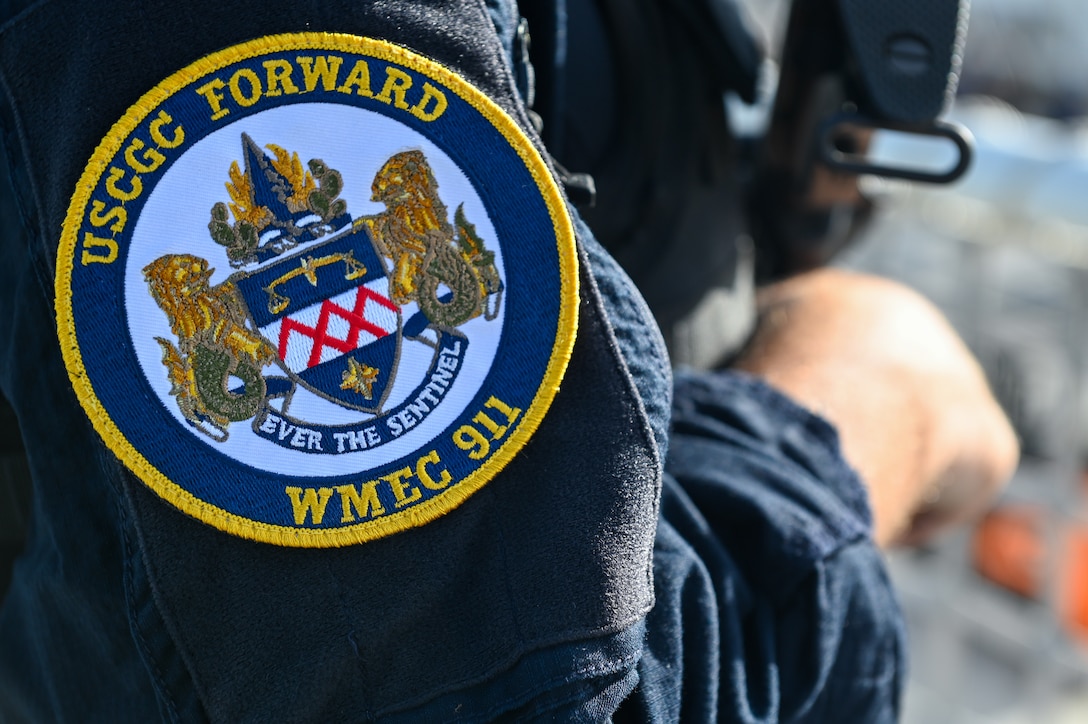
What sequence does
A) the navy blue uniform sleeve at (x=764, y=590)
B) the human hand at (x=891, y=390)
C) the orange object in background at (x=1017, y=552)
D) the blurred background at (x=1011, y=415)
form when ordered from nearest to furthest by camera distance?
the navy blue uniform sleeve at (x=764, y=590), the human hand at (x=891, y=390), the blurred background at (x=1011, y=415), the orange object in background at (x=1017, y=552)

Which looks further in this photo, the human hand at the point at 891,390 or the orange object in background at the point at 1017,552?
the orange object in background at the point at 1017,552

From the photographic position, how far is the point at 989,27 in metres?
8.02

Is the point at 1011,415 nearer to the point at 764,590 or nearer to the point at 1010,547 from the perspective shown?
the point at 1010,547

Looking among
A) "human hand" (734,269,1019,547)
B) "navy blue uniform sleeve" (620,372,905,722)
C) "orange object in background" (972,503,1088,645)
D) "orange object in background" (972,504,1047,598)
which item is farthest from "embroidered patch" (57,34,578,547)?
"orange object in background" (972,504,1047,598)

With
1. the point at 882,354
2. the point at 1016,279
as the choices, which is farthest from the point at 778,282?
the point at 1016,279

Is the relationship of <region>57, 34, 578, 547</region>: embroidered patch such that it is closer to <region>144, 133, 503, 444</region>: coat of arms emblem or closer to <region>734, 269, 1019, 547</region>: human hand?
<region>144, 133, 503, 444</region>: coat of arms emblem

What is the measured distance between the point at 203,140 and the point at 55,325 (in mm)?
108

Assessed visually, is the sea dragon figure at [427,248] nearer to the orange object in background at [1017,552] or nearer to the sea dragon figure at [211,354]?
the sea dragon figure at [211,354]

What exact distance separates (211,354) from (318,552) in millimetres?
98

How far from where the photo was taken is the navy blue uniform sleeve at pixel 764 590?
0.52 meters

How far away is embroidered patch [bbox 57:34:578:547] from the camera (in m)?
0.42

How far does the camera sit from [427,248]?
0.43 metres

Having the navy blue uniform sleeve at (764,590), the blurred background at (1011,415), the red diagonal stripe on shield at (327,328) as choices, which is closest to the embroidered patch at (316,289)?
the red diagonal stripe on shield at (327,328)

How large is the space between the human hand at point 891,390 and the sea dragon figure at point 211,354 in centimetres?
43
